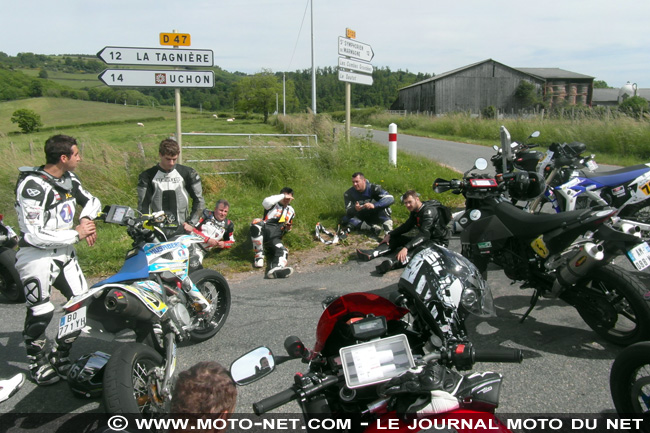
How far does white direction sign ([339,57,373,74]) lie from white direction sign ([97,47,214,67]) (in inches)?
131

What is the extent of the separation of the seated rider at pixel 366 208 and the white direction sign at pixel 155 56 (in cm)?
312

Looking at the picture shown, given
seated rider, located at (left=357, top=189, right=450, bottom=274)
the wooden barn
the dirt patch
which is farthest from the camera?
the wooden barn

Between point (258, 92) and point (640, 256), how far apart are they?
5388 cm

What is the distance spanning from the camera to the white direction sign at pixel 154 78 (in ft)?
23.3

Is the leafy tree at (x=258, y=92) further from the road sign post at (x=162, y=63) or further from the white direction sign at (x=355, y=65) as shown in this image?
the road sign post at (x=162, y=63)

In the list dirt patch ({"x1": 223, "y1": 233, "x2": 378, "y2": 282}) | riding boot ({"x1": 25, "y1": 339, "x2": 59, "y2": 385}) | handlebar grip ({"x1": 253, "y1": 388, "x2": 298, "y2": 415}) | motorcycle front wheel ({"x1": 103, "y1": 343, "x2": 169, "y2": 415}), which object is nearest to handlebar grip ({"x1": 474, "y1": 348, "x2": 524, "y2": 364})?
handlebar grip ({"x1": 253, "y1": 388, "x2": 298, "y2": 415})

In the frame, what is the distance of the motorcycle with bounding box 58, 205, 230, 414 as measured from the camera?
265cm

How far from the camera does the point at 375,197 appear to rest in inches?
296

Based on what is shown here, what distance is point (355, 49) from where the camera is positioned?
10281 mm

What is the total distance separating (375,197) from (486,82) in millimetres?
52912

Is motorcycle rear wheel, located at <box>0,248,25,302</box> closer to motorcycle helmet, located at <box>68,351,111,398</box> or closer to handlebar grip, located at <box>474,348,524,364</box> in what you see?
motorcycle helmet, located at <box>68,351,111,398</box>

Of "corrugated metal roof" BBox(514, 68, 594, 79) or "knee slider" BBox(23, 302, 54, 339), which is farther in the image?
"corrugated metal roof" BBox(514, 68, 594, 79)

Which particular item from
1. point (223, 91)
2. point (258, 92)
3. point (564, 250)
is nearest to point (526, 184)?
point (564, 250)

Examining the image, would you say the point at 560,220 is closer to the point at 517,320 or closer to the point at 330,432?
the point at 517,320
